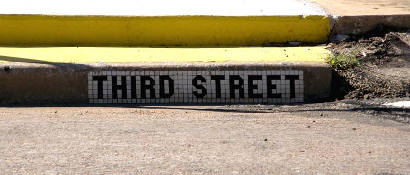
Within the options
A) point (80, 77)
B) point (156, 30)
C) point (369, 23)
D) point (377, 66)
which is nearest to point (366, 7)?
point (369, 23)

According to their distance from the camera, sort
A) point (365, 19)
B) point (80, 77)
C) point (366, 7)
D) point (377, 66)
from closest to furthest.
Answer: point (80, 77) < point (377, 66) < point (365, 19) < point (366, 7)

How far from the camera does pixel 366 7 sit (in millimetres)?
10195

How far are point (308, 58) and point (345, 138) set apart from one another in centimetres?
223

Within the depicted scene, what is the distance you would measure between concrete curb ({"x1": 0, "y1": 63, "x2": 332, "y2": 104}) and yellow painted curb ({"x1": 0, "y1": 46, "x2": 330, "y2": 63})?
0.24 metres

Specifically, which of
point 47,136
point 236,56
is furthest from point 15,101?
point 236,56

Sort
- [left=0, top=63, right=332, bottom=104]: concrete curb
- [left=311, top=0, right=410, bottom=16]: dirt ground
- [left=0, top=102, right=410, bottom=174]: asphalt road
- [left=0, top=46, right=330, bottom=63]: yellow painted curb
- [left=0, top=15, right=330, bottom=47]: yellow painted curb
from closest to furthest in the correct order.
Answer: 1. [left=0, top=102, right=410, bottom=174]: asphalt road
2. [left=0, top=63, right=332, bottom=104]: concrete curb
3. [left=0, top=46, right=330, bottom=63]: yellow painted curb
4. [left=0, top=15, right=330, bottom=47]: yellow painted curb
5. [left=311, top=0, right=410, bottom=16]: dirt ground

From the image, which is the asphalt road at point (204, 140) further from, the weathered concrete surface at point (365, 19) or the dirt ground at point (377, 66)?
the weathered concrete surface at point (365, 19)

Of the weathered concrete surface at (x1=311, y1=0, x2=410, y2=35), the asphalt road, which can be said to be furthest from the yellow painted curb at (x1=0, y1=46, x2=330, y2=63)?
the asphalt road

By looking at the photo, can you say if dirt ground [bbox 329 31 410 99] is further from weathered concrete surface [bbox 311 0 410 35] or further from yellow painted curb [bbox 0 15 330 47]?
yellow painted curb [bbox 0 15 330 47]

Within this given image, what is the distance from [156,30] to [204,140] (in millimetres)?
3322

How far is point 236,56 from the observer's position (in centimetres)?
877

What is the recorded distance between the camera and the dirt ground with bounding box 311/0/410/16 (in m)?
9.67

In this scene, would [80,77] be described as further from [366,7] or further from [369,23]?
[366,7]

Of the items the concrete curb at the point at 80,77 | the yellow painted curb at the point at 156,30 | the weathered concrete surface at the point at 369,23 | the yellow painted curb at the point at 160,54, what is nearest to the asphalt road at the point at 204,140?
the concrete curb at the point at 80,77
